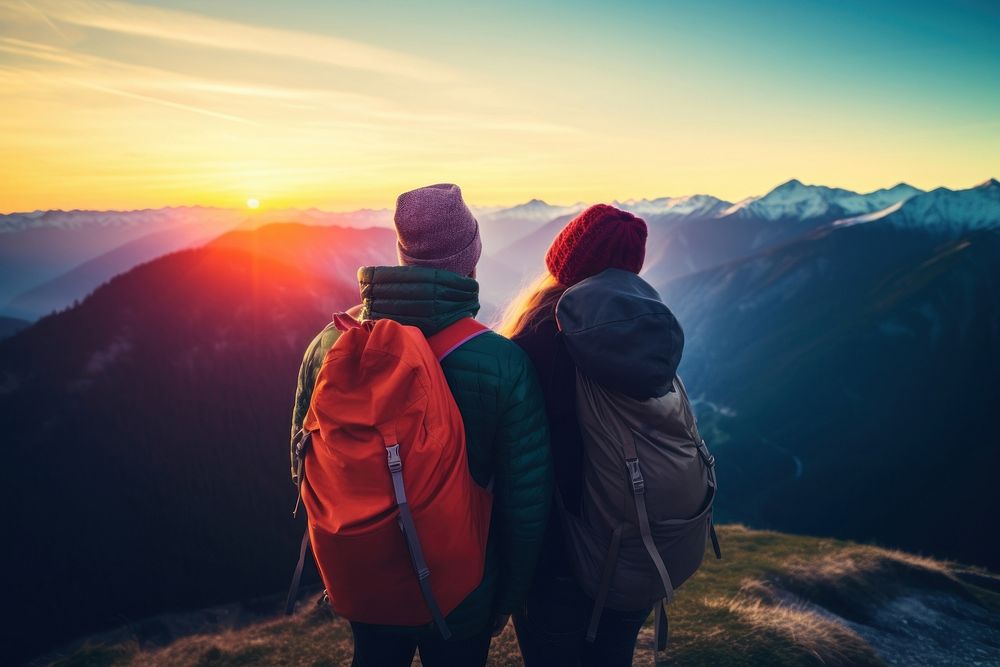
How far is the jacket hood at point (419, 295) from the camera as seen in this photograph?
10.2 feet

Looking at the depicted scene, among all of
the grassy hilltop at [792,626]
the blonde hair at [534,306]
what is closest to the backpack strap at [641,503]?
the blonde hair at [534,306]

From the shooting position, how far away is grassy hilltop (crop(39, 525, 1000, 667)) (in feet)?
24.6

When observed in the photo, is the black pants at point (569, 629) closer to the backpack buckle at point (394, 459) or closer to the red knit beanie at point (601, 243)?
the backpack buckle at point (394, 459)

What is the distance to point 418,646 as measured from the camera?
3.39m

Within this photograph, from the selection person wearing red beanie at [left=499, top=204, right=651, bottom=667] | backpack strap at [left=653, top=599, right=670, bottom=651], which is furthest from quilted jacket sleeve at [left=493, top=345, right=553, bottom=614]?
backpack strap at [left=653, top=599, right=670, bottom=651]

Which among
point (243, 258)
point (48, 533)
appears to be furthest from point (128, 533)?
point (243, 258)

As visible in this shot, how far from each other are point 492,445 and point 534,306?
1.06 metres

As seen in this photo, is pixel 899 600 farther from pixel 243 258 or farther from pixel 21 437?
pixel 243 258

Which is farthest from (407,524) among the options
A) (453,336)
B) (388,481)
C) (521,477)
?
(453,336)

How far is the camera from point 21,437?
4991 centimetres

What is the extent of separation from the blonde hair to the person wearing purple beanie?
19.1 inches

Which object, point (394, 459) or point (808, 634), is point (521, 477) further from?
point (808, 634)

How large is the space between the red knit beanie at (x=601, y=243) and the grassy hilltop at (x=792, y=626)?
5.79 meters

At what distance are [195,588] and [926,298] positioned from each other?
582ft
